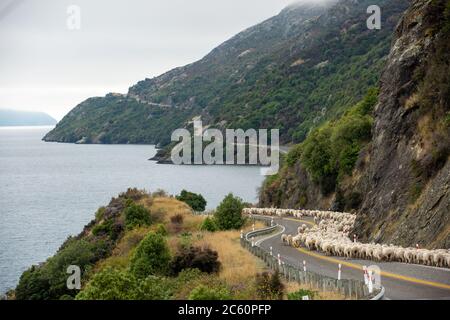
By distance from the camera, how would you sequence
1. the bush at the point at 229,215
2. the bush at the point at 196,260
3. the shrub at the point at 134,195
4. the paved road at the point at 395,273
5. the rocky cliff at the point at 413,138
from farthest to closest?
1. the shrub at the point at 134,195
2. the bush at the point at 229,215
3. the rocky cliff at the point at 413,138
4. the bush at the point at 196,260
5. the paved road at the point at 395,273

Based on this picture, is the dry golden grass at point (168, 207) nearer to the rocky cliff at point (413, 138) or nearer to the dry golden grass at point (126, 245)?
the dry golden grass at point (126, 245)

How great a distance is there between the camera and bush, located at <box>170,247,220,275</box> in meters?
28.1

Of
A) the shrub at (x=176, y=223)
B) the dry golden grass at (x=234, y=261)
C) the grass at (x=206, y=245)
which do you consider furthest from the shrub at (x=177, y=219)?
the dry golden grass at (x=234, y=261)

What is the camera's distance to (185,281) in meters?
25.2

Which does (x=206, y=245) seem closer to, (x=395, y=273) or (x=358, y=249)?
(x=358, y=249)

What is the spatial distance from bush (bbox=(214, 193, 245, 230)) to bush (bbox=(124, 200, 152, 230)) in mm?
6319

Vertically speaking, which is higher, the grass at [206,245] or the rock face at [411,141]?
the rock face at [411,141]

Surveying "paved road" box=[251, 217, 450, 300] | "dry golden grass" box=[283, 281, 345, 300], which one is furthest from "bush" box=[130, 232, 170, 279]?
"dry golden grass" box=[283, 281, 345, 300]

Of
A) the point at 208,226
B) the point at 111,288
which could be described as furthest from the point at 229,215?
the point at 111,288

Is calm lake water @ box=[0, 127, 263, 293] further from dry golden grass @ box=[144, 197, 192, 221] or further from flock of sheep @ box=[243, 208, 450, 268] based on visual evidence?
flock of sheep @ box=[243, 208, 450, 268]

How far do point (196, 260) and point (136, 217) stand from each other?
24159 millimetres

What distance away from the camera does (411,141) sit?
37.2 metres

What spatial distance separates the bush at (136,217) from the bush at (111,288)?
3270cm

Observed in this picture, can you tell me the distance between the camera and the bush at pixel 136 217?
50562 millimetres
